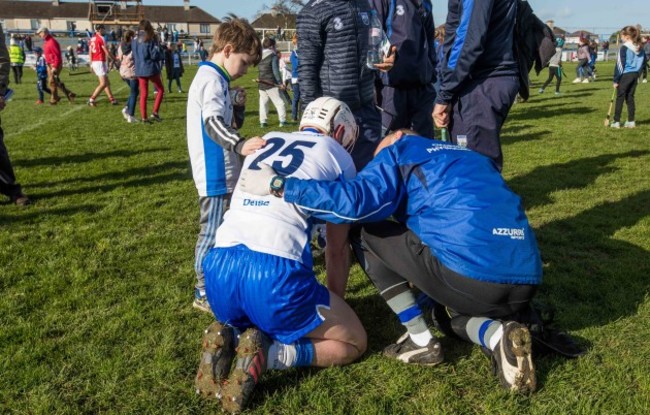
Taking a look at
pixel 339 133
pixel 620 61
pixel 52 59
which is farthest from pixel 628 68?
pixel 52 59

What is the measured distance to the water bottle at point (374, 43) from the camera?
4.25 m

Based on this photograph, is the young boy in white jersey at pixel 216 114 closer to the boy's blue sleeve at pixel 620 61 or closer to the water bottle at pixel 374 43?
the water bottle at pixel 374 43

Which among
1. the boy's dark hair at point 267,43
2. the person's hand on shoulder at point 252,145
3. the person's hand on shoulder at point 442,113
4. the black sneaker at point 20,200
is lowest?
the black sneaker at point 20,200

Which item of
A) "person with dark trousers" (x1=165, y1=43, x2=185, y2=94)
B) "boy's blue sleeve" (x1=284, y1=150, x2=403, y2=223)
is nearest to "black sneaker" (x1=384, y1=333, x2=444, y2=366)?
"boy's blue sleeve" (x1=284, y1=150, x2=403, y2=223)

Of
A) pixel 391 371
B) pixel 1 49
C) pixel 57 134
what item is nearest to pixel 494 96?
pixel 391 371

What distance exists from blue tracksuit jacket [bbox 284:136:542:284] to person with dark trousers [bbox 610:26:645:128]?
9799 millimetres

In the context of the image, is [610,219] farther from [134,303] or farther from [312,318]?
[134,303]

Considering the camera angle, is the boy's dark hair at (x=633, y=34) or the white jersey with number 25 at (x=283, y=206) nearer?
the white jersey with number 25 at (x=283, y=206)

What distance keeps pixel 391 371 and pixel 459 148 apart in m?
1.20

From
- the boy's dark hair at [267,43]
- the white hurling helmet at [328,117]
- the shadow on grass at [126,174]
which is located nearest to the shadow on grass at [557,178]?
the white hurling helmet at [328,117]

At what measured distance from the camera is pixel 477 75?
4.03m

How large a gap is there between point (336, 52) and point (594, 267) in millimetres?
2564

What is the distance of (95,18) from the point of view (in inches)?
2854

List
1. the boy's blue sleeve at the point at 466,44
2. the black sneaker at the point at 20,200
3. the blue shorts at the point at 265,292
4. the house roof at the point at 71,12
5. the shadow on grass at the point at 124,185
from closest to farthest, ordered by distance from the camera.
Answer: the blue shorts at the point at 265,292
the boy's blue sleeve at the point at 466,44
the black sneaker at the point at 20,200
the shadow on grass at the point at 124,185
the house roof at the point at 71,12
